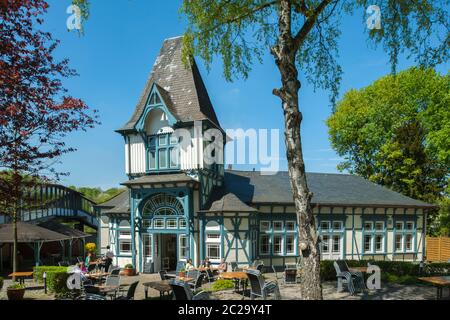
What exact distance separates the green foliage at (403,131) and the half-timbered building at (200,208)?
827 cm

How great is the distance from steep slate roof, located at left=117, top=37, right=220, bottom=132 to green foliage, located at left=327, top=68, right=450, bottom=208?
769 inches

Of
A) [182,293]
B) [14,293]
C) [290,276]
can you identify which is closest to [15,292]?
[14,293]

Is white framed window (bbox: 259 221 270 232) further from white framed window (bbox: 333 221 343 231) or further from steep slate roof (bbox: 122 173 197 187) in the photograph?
steep slate roof (bbox: 122 173 197 187)

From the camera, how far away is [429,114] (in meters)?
31.7

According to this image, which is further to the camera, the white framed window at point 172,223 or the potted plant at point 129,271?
the white framed window at point 172,223

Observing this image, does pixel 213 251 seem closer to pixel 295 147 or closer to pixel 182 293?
pixel 182 293

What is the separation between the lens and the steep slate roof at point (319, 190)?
70.8ft

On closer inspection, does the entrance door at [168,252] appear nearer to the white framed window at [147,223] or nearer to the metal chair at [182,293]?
the white framed window at [147,223]

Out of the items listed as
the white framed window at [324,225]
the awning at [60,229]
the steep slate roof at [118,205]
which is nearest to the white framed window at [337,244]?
the white framed window at [324,225]

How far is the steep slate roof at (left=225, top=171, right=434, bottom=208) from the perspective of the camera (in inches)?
850
